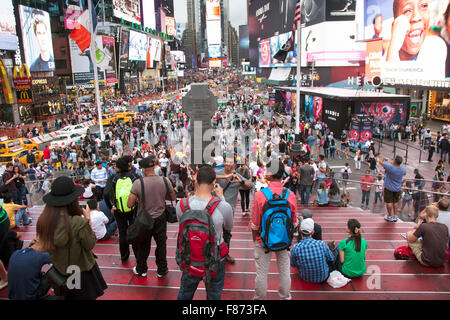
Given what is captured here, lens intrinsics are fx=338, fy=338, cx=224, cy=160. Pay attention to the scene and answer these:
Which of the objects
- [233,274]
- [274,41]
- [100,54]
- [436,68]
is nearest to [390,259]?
[233,274]

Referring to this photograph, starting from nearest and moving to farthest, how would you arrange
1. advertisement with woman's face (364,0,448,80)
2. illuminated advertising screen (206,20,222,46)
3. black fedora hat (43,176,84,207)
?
1. black fedora hat (43,176,84,207)
2. advertisement with woman's face (364,0,448,80)
3. illuminated advertising screen (206,20,222,46)

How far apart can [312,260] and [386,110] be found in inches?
981

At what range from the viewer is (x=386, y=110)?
25984 millimetres

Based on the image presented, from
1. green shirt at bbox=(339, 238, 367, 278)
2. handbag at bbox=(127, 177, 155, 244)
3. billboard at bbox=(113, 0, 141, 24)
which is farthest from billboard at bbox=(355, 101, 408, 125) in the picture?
billboard at bbox=(113, 0, 141, 24)

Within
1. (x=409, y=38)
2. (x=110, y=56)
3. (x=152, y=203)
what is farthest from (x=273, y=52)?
(x=152, y=203)

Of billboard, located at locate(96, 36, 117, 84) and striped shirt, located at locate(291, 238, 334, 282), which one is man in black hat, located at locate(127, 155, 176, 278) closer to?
striped shirt, located at locate(291, 238, 334, 282)

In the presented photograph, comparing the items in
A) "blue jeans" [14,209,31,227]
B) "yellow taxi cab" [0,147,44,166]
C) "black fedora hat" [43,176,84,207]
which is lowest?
"yellow taxi cab" [0,147,44,166]

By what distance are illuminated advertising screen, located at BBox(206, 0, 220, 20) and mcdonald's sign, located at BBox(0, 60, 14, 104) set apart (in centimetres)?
14369

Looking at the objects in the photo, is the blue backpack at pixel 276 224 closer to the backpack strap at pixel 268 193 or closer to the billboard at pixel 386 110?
the backpack strap at pixel 268 193

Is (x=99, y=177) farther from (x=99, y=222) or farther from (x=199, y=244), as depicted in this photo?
(x=199, y=244)

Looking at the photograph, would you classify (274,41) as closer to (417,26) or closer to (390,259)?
(417,26)

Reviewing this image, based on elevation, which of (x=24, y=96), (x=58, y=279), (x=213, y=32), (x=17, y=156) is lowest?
(x=17, y=156)

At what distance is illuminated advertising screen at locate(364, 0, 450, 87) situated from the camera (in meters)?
26.4

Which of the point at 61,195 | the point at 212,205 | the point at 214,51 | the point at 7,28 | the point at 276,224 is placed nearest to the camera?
the point at 61,195
